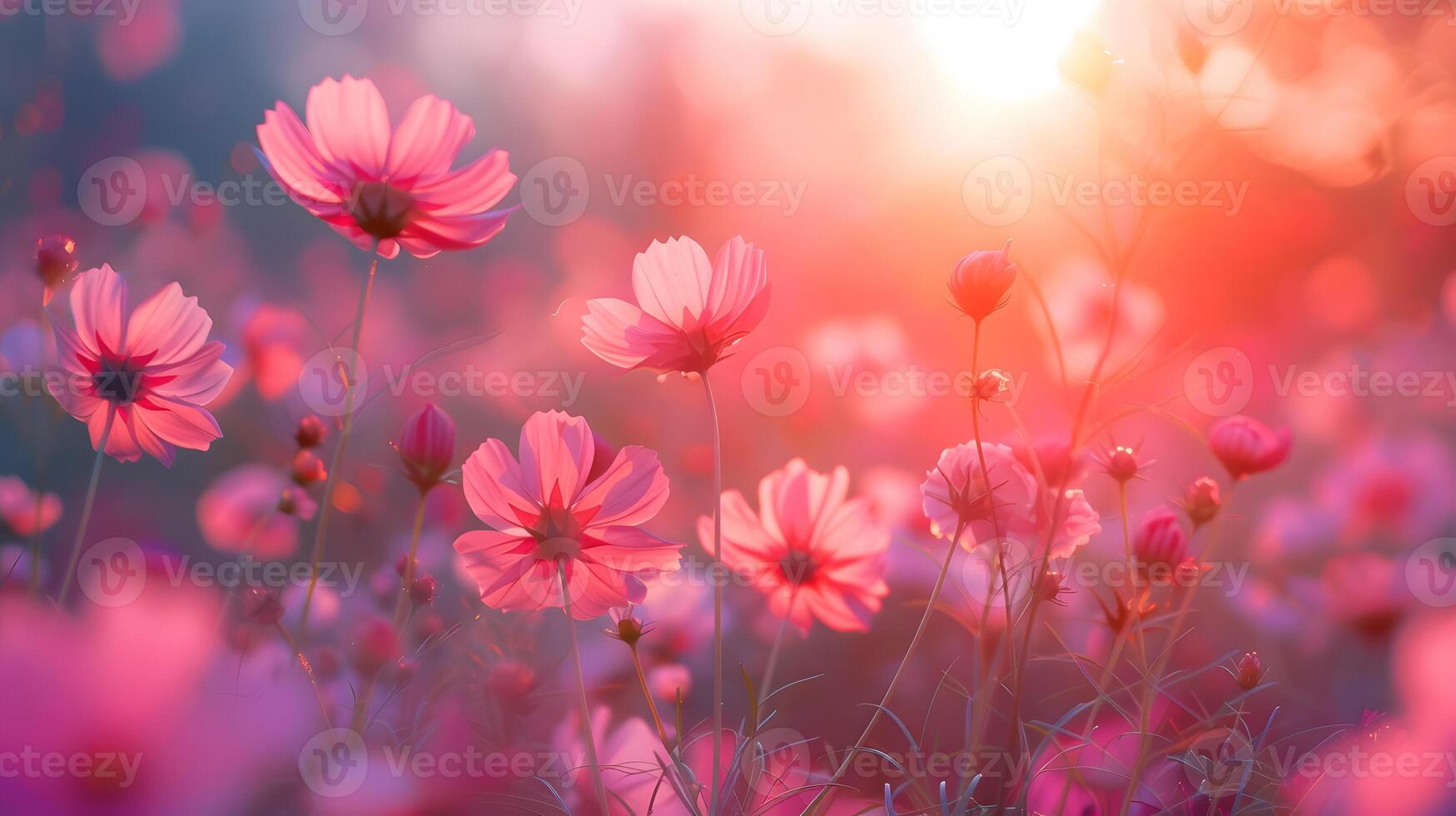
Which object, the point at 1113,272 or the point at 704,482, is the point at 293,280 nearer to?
the point at 704,482

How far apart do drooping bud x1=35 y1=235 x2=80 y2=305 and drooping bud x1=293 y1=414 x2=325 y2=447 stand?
0.15 meters

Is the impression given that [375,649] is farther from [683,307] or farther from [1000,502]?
[1000,502]

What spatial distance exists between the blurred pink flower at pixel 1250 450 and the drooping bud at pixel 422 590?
0.44m

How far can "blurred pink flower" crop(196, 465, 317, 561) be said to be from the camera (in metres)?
0.84

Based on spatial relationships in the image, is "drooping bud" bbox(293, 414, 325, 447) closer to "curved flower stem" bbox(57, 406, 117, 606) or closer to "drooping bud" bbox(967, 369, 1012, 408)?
"curved flower stem" bbox(57, 406, 117, 606)

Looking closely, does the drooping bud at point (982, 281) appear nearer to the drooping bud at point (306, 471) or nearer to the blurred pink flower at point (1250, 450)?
the blurred pink flower at point (1250, 450)

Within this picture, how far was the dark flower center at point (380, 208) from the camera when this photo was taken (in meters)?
0.44

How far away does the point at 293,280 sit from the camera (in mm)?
1802

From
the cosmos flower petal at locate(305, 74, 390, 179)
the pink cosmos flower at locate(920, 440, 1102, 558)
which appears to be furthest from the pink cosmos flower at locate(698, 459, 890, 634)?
the cosmos flower petal at locate(305, 74, 390, 179)

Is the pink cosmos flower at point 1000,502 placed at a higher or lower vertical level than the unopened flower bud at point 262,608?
higher

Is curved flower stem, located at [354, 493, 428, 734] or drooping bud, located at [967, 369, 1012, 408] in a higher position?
drooping bud, located at [967, 369, 1012, 408]

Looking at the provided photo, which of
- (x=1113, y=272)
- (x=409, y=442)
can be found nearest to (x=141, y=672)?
(x=409, y=442)

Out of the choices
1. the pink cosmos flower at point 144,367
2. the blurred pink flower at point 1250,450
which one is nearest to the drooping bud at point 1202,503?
the blurred pink flower at point 1250,450

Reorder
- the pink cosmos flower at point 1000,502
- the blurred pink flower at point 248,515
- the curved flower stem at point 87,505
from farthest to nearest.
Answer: the blurred pink flower at point 248,515 < the pink cosmos flower at point 1000,502 < the curved flower stem at point 87,505
